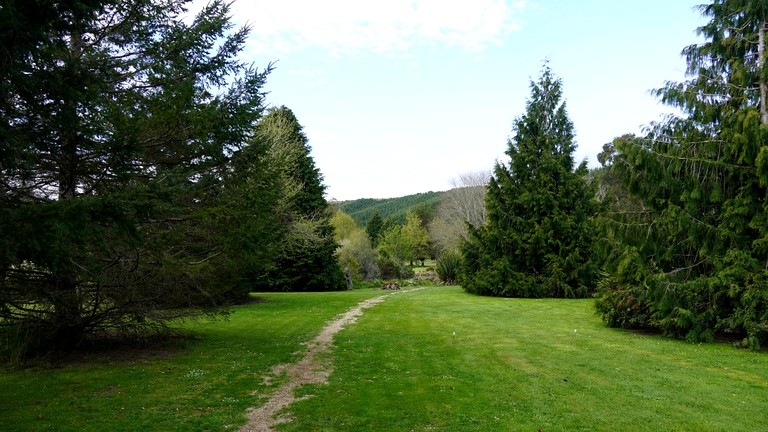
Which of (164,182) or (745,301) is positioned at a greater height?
(164,182)

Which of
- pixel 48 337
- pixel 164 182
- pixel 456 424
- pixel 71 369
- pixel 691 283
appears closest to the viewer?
pixel 456 424

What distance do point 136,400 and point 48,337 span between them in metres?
3.97

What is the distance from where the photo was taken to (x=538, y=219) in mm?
23750

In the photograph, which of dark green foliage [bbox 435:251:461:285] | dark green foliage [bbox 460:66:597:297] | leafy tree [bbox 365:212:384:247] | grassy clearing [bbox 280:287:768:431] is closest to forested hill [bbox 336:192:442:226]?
leafy tree [bbox 365:212:384:247]

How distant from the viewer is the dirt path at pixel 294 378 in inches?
241

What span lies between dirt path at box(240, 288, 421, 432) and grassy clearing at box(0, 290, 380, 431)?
239 mm

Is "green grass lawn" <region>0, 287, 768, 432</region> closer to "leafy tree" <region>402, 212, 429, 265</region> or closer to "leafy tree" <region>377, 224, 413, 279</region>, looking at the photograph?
"leafy tree" <region>377, 224, 413, 279</region>

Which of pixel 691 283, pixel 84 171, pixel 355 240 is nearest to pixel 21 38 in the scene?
pixel 84 171

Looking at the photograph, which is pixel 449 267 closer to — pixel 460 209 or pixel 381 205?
pixel 460 209

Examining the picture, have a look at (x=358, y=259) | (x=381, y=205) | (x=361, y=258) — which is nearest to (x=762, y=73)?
(x=358, y=259)

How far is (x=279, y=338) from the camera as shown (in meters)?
12.5

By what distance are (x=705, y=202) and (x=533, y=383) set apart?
7562 millimetres

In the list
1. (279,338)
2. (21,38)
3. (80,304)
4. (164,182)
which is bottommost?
(279,338)

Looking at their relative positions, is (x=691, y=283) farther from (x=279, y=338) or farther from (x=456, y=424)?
(x=279, y=338)
